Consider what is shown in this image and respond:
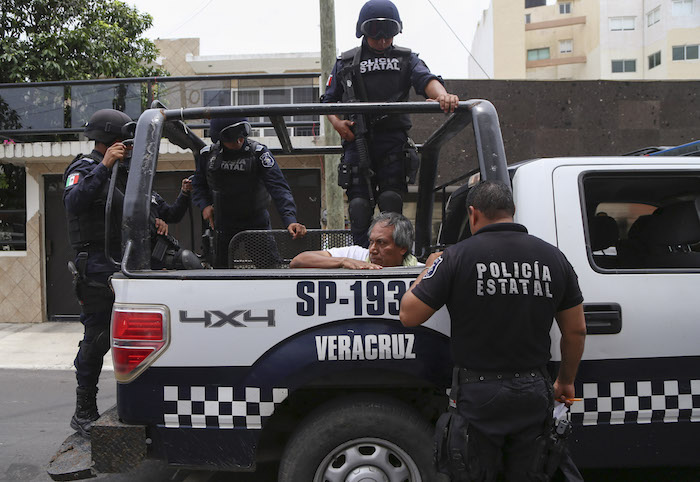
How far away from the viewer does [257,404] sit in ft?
7.32

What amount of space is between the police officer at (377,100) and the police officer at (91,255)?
1.32 metres

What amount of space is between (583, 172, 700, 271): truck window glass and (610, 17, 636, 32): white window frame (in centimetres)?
3868

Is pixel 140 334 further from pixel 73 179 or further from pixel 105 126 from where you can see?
pixel 105 126

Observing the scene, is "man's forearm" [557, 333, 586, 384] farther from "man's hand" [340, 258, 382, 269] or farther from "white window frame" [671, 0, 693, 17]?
"white window frame" [671, 0, 693, 17]

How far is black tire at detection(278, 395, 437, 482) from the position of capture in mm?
2191

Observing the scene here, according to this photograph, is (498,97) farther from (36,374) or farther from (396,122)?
(36,374)

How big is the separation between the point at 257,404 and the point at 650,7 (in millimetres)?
41349

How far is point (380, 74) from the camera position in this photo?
11.3 ft

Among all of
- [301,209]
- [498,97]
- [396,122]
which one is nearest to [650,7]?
[498,97]

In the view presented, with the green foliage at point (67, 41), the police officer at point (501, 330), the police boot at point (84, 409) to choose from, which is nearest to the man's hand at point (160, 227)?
the police boot at point (84, 409)

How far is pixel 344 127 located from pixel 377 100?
1.04 ft

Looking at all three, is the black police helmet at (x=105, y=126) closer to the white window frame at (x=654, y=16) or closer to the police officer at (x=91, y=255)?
the police officer at (x=91, y=255)

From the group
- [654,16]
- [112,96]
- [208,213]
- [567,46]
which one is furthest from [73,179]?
[567,46]

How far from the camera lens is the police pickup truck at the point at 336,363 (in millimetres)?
2207
